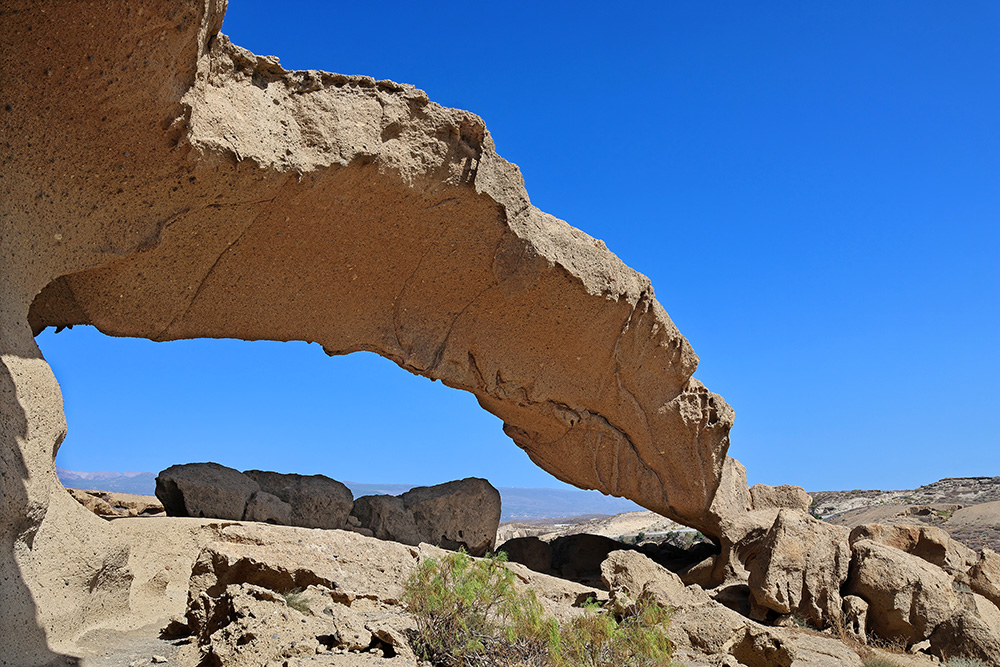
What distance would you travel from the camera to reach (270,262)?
659 centimetres

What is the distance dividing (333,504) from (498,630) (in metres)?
3.29

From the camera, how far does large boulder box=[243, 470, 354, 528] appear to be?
7.32 metres

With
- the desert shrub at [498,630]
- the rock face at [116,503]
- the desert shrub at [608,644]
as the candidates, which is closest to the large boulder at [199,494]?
the rock face at [116,503]

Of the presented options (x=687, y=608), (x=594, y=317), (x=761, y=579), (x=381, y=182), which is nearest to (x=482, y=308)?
(x=594, y=317)

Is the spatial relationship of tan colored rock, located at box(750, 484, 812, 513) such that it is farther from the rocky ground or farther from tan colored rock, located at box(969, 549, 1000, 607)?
tan colored rock, located at box(969, 549, 1000, 607)

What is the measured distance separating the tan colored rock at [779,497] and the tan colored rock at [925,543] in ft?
3.80

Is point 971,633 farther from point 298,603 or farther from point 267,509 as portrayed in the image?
point 267,509

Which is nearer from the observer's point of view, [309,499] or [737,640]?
[737,640]

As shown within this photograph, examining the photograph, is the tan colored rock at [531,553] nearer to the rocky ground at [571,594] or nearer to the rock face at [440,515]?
the rocky ground at [571,594]

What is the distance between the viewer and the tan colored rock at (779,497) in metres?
10.2

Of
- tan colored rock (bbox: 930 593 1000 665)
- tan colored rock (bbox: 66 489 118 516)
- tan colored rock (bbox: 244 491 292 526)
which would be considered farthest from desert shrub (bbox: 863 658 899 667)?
tan colored rock (bbox: 66 489 118 516)

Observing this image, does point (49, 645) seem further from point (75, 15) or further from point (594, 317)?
point (594, 317)

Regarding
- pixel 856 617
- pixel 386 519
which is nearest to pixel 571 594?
pixel 386 519

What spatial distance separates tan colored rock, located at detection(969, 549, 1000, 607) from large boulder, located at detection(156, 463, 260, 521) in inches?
292
